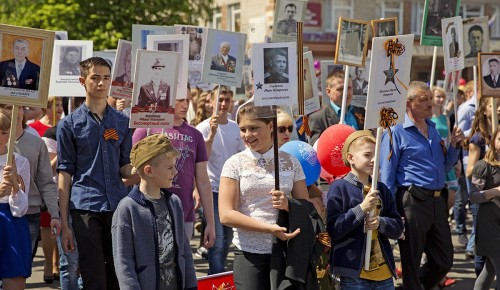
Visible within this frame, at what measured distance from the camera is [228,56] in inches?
368

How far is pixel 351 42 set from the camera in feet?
31.2

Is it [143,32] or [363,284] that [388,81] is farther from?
→ [143,32]

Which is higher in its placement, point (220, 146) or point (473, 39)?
point (473, 39)

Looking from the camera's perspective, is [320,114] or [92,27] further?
[92,27]

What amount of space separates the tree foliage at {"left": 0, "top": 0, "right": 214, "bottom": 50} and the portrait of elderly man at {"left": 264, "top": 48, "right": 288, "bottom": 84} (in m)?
20.1

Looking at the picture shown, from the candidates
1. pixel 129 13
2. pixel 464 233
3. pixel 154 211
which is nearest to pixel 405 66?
pixel 154 211

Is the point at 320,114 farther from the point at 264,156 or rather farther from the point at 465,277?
the point at 264,156

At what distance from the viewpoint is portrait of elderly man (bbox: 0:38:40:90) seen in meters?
6.56

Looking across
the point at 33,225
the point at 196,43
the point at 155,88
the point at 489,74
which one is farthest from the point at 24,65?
the point at 489,74

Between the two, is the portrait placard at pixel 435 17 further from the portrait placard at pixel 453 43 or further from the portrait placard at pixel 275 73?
the portrait placard at pixel 275 73

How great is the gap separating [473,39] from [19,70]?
550 cm

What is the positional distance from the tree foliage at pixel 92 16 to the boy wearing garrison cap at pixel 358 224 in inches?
801

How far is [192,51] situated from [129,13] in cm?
1801

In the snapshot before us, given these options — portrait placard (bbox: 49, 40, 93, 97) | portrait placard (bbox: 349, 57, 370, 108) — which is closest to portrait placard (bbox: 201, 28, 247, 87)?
portrait placard (bbox: 49, 40, 93, 97)
